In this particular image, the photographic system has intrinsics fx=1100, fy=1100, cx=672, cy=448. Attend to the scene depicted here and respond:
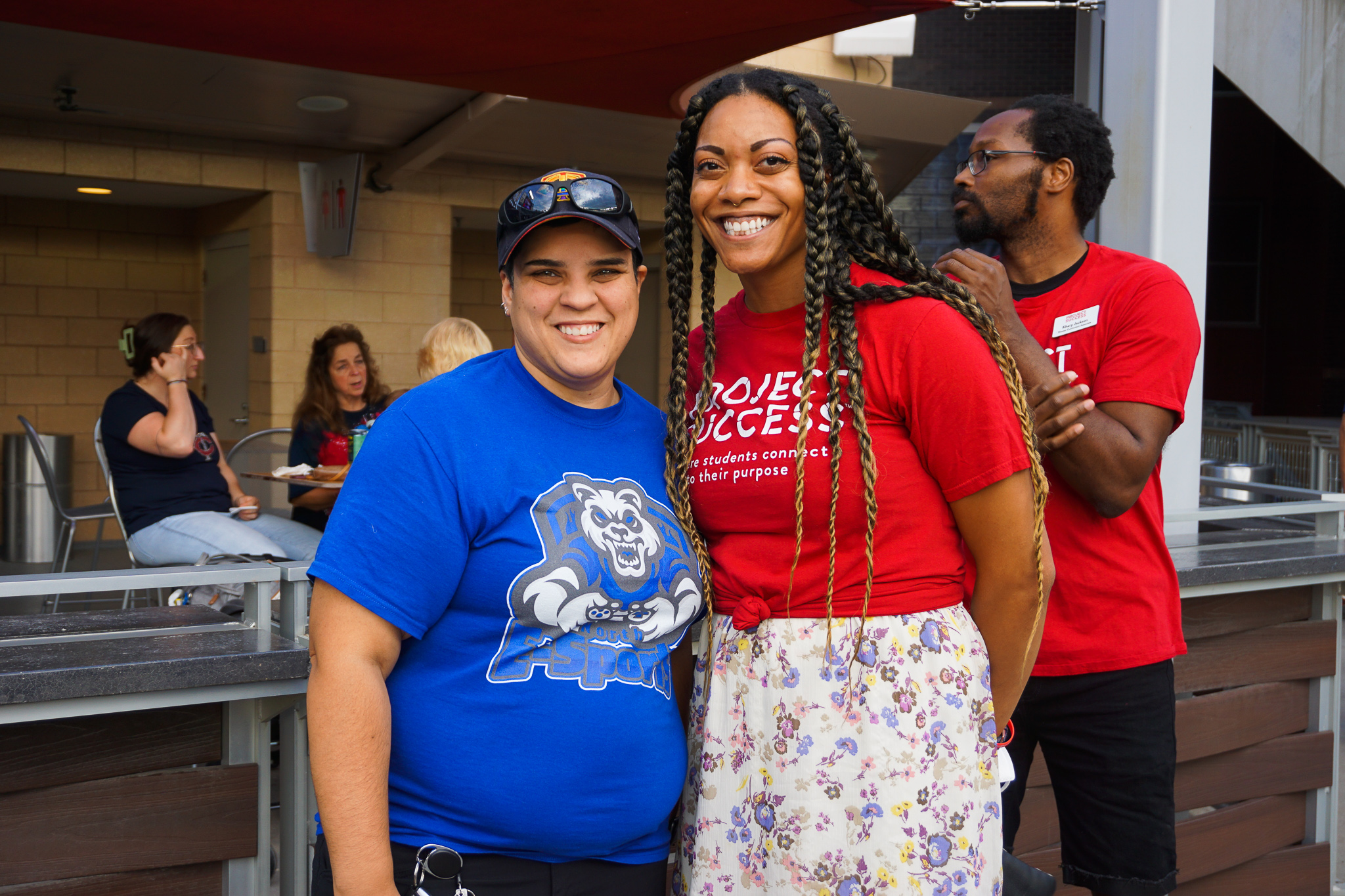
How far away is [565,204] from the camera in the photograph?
4.99ft

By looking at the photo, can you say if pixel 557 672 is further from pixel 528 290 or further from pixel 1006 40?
pixel 1006 40

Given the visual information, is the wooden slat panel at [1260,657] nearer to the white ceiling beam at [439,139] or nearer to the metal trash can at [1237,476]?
the metal trash can at [1237,476]

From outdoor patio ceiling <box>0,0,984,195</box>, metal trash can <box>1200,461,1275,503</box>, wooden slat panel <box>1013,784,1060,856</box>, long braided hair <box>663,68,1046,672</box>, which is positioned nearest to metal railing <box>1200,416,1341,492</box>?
metal trash can <box>1200,461,1275,503</box>

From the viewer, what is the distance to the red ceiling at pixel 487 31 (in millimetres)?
4117

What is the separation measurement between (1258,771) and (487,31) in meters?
3.75

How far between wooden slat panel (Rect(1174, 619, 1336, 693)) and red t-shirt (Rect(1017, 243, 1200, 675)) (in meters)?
1.00

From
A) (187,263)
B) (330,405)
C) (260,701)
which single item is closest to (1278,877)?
(260,701)

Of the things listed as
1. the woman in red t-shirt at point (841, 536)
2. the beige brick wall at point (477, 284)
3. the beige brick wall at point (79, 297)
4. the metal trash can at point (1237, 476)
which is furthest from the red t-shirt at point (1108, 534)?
the beige brick wall at point (477, 284)

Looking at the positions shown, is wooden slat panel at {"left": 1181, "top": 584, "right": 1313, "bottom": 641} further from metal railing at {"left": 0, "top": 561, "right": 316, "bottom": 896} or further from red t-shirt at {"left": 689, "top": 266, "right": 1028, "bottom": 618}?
metal railing at {"left": 0, "top": 561, "right": 316, "bottom": 896}

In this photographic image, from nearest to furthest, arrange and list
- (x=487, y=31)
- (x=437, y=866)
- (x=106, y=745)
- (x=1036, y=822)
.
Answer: (x=437, y=866) → (x=106, y=745) → (x=1036, y=822) → (x=487, y=31)

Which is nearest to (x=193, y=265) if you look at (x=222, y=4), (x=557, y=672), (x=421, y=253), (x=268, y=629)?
(x=421, y=253)

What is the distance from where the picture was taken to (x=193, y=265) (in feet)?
30.8

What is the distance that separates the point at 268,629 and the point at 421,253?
6.74 meters

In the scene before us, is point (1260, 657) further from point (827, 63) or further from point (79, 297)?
point (79, 297)
